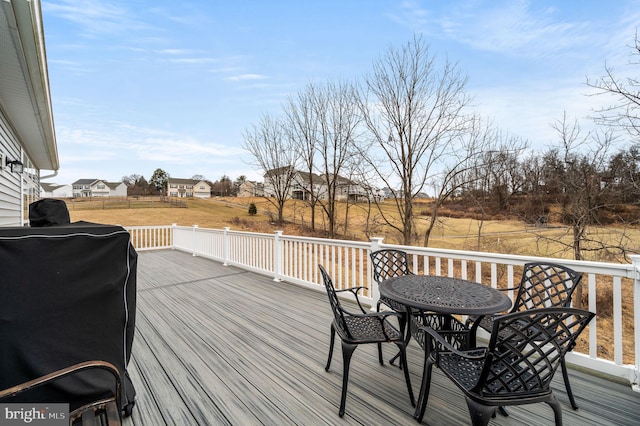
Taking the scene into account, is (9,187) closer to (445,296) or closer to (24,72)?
(24,72)

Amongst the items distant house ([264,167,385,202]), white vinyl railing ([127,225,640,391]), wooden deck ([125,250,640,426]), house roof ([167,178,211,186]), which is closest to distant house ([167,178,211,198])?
house roof ([167,178,211,186])

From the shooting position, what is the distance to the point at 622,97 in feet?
16.2

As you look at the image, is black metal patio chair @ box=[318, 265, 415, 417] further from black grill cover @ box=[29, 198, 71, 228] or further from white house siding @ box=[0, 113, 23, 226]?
white house siding @ box=[0, 113, 23, 226]

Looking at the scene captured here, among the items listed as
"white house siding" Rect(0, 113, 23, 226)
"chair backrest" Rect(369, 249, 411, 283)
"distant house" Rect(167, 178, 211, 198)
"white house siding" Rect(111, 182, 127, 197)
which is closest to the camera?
"chair backrest" Rect(369, 249, 411, 283)

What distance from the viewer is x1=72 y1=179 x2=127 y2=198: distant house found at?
1822 inches

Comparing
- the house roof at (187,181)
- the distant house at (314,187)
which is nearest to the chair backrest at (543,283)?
the distant house at (314,187)

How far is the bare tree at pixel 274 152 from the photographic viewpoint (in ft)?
47.5

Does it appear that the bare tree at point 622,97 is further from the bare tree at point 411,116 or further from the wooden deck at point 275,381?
the wooden deck at point 275,381

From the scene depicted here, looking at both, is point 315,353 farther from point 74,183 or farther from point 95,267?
point 74,183

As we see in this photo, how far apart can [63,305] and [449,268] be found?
3.26m

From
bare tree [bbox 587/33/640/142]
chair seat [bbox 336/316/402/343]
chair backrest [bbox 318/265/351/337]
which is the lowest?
chair seat [bbox 336/316/402/343]

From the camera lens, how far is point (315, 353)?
2.78 meters

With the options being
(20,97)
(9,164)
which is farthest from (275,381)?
(9,164)

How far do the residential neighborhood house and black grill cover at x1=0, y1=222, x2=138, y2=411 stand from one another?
200 centimetres
